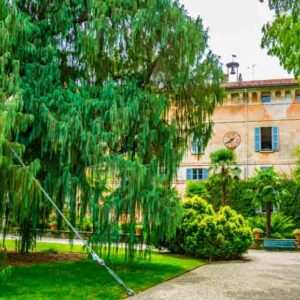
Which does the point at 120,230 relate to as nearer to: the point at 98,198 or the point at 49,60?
the point at 98,198

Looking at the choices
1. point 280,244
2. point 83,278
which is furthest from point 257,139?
point 83,278

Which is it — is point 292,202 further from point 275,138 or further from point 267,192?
point 275,138

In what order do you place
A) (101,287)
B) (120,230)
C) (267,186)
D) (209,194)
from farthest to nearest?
(209,194) < (267,186) < (120,230) < (101,287)

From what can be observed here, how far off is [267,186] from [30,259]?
1567cm

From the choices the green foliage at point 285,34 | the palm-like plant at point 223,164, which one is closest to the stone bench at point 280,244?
the palm-like plant at point 223,164

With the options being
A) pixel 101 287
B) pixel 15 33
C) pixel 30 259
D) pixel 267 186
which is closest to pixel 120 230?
pixel 101 287

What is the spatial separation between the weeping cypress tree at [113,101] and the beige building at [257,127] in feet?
57.6

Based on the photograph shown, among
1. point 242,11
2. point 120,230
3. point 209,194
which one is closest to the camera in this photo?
point 242,11

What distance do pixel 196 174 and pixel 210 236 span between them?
15017mm

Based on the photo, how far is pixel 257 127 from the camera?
31.3m

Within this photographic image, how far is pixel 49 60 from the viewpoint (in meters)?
12.2

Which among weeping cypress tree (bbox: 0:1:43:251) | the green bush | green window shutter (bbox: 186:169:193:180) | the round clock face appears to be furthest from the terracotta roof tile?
weeping cypress tree (bbox: 0:1:43:251)

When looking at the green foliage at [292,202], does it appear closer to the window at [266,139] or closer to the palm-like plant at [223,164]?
the window at [266,139]

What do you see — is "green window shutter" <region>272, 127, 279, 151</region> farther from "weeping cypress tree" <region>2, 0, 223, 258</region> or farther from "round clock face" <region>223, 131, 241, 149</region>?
"weeping cypress tree" <region>2, 0, 223, 258</region>
